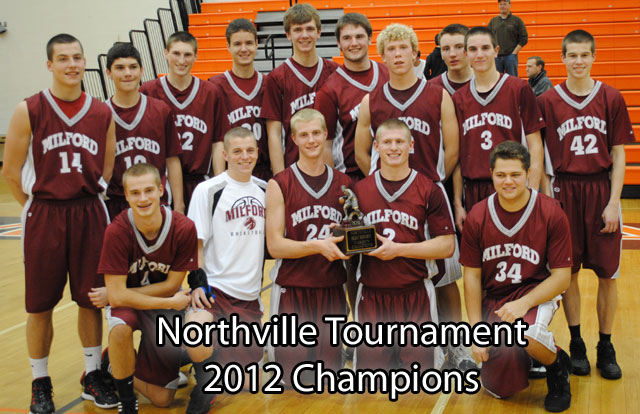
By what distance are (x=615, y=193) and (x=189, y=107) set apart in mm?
2581

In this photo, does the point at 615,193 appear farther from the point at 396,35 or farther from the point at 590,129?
the point at 396,35

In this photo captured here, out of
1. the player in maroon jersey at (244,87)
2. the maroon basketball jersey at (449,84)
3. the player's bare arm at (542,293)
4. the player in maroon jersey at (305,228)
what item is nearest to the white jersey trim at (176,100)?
the player in maroon jersey at (244,87)

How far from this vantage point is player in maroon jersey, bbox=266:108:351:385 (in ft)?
11.7

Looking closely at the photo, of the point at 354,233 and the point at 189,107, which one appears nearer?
the point at 354,233

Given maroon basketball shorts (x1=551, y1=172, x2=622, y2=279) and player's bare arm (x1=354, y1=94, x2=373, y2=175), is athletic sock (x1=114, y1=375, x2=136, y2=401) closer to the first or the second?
player's bare arm (x1=354, y1=94, x2=373, y2=175)

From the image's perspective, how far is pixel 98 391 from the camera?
3.42 metres

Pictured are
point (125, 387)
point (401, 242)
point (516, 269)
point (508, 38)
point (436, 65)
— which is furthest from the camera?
point (508, 38)

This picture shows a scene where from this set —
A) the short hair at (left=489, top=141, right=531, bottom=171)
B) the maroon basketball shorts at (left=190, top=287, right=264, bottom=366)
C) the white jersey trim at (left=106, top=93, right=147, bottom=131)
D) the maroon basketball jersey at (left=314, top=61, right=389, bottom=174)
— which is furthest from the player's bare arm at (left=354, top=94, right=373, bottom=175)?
the white jersey trim at (left=106, top=93, right=147, bottom=131)

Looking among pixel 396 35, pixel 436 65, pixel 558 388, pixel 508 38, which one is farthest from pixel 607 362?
pixel 508 38

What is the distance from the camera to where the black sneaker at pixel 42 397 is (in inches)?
130

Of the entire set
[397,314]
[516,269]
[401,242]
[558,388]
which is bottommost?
[558,388]

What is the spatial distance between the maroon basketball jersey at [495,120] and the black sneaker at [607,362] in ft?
3.82

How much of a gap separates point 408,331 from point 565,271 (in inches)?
34.7

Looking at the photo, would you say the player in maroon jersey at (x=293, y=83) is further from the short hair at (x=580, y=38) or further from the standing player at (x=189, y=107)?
the short hair at (x=580, y=38)
